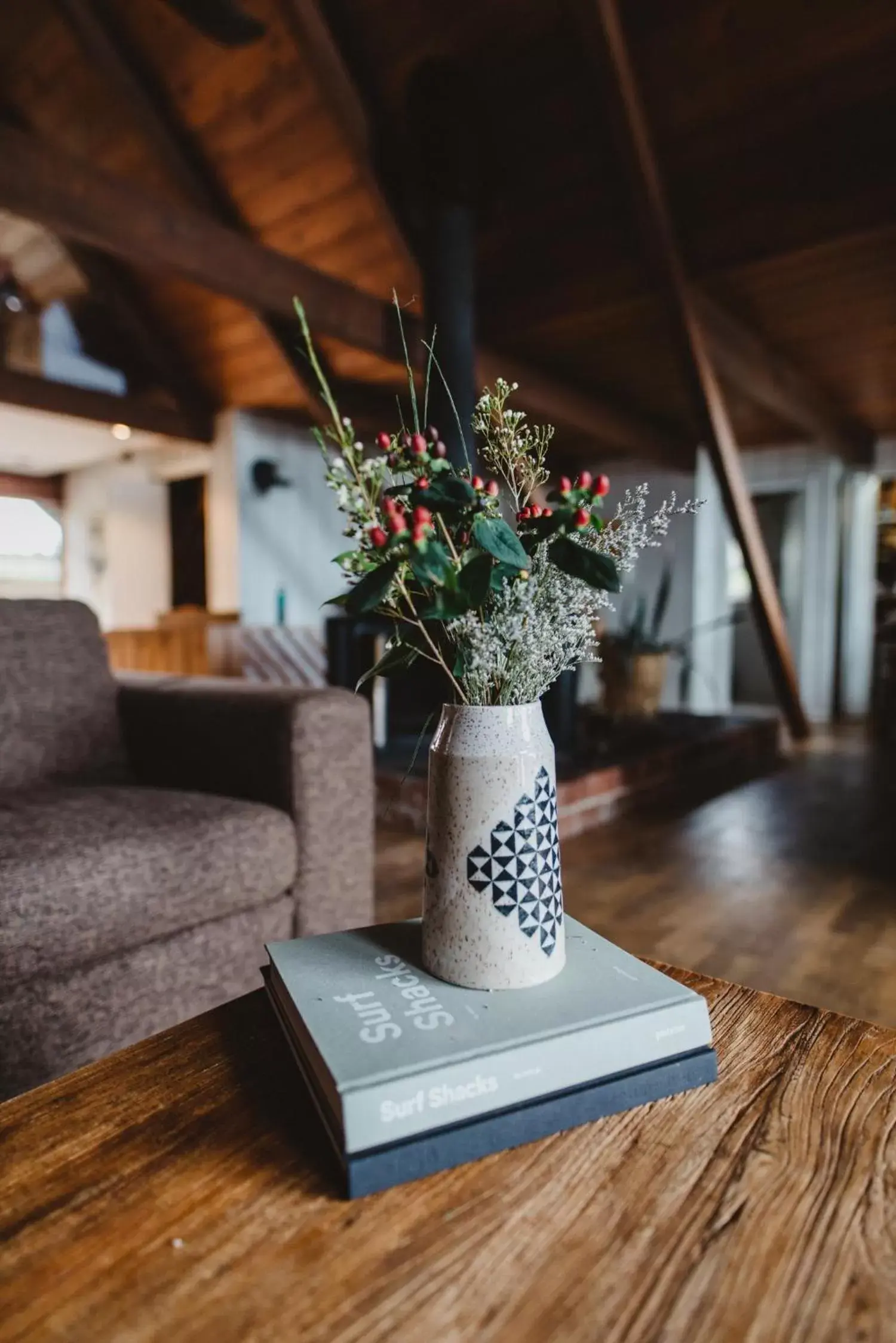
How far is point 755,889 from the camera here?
2.39 meters

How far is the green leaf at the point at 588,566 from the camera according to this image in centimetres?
65

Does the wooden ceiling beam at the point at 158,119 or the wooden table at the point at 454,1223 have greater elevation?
the wooden ceiling beam at the point at 158,119

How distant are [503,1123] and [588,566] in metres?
0.42

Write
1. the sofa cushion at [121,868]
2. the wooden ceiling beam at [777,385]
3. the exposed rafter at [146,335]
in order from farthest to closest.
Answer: the exposed rafter at [146,335], the wooden ceiling beam at [777,385], the sofa cushion at [121,868]

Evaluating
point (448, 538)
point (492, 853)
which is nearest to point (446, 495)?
point (448, 538)

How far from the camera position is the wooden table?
0.45 meters

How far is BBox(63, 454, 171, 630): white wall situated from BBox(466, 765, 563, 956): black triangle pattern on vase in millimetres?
6676

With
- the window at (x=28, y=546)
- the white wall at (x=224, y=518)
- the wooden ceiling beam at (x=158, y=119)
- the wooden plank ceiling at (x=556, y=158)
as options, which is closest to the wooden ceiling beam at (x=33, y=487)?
the window at (x=28, y=546)

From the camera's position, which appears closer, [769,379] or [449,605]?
[449,605]

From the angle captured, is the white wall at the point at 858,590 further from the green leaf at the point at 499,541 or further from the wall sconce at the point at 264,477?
the green leaf at the point at 499,541

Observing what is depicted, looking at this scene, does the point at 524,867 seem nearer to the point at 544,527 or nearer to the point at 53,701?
the point at 544,527

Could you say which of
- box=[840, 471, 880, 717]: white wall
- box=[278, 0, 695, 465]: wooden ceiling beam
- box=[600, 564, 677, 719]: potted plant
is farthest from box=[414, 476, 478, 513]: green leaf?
box=[840, 471, 880, 717]: white wall

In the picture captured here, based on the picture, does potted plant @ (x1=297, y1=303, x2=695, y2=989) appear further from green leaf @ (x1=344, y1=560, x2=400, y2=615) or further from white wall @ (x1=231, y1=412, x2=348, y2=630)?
white wall @ (x1=231, y1=412, x2=348, y2=630)

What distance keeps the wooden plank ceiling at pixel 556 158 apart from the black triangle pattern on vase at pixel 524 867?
128 inches
